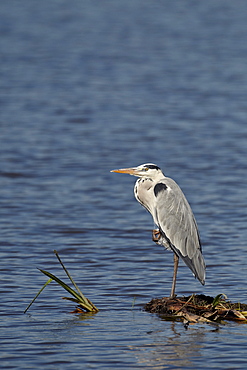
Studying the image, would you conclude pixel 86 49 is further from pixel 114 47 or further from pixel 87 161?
pixel 87 161

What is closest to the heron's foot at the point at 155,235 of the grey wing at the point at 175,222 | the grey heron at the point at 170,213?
the grey heron at the point at 170,213

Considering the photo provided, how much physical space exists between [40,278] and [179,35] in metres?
34.0

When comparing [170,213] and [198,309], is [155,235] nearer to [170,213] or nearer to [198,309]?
[170,213]

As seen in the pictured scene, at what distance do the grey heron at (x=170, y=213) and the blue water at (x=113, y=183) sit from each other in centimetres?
69

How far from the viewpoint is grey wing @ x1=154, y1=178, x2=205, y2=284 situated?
9.23 meters

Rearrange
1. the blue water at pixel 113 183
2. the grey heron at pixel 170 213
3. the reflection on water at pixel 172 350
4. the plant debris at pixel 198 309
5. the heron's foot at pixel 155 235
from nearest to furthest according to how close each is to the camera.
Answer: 1. the reflection on water at pixel 172 350
2. the blue water at pixel 113 183
3. the plant debris at pixel 198 309
4. the grey heron at pixel 170 213
5. the heron's foot at pixel 155 235

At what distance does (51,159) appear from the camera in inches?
733

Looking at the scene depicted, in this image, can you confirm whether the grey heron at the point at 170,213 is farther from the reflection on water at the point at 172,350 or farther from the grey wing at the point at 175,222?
the reflection on water at the point at 172,350

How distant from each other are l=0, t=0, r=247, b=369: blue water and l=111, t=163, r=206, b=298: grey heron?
2.28 feet

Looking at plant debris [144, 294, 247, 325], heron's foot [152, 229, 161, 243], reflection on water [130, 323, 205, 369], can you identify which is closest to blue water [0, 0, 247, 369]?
reflection on water [130, 323, 205, 369]

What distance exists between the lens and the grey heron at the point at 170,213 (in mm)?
9234

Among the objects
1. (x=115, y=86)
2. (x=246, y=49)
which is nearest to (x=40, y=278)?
(x=115, y=86)

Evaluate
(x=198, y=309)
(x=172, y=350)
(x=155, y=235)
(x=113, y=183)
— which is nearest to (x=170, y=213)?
(x=155, y=235)

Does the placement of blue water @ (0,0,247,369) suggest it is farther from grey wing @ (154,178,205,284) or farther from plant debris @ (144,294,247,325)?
grey wing @ (154,178,205,284)
